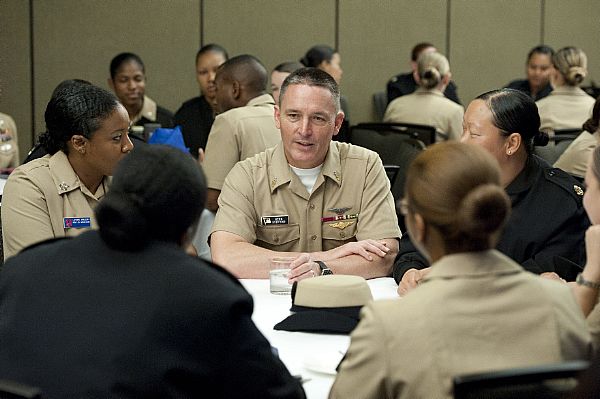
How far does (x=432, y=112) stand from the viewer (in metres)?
7.36

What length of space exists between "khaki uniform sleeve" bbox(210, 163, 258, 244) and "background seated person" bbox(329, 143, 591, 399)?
5.17 ft

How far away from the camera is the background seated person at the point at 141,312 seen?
1.71 meters

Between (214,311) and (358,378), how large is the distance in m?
0.32

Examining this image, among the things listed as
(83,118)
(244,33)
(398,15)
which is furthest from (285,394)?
(398,15)

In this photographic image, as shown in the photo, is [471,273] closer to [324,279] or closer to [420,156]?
[420,156]

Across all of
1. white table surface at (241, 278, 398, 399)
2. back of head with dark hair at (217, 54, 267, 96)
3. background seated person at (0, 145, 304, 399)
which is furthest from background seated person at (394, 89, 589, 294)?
back of head with dark hair at (217, 54, 267, 96)

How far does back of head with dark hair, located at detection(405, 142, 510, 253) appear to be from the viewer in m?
1.77

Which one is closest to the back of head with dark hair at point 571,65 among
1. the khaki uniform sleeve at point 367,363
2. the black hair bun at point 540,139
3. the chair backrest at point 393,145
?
the chair backrest at point 393,145

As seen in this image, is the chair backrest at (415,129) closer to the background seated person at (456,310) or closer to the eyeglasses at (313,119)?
the eyeglasses at (313,119)

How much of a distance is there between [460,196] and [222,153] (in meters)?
2.99

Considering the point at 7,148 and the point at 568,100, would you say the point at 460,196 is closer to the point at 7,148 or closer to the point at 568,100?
the point at 7,148

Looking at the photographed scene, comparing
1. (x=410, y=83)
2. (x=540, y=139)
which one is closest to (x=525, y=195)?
(x=540, y=139)

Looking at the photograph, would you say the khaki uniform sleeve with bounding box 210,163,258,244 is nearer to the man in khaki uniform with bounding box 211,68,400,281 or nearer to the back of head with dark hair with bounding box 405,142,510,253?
the man in khaki uniform with bounding box 211,68,400,281

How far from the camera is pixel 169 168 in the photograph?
1804 mm
